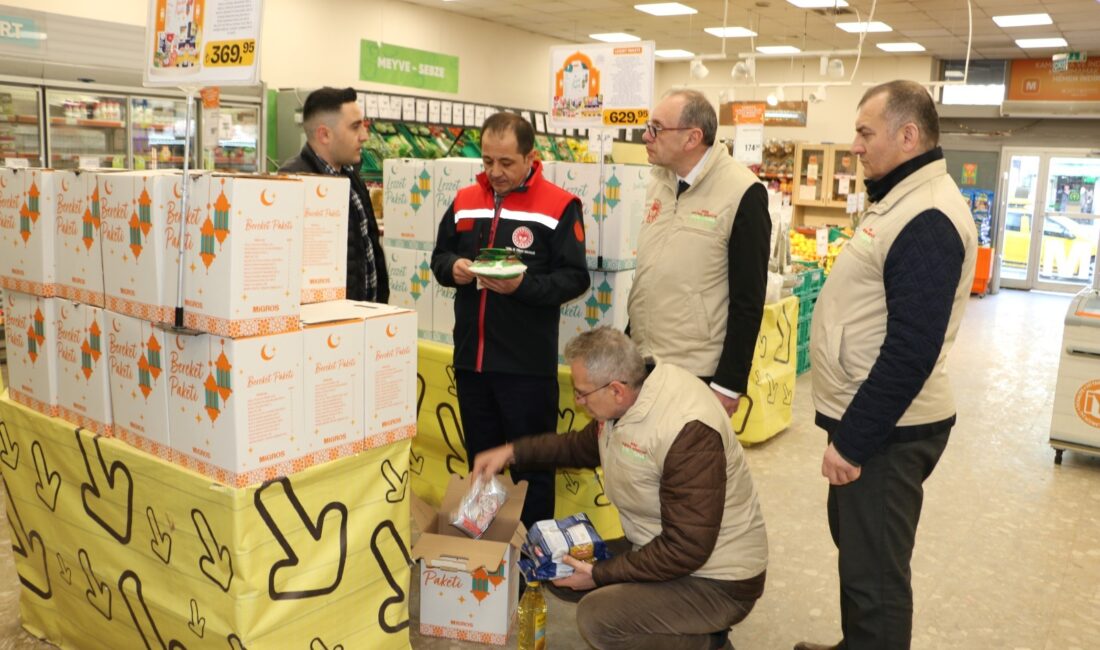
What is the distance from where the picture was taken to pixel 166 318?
7.73ft

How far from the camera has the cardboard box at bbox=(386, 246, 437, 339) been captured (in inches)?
156

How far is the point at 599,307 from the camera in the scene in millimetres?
3713

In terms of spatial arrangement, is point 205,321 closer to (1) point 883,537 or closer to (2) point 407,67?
(1) point 883,537

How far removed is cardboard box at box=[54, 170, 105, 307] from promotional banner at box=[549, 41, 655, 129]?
83.6 inches

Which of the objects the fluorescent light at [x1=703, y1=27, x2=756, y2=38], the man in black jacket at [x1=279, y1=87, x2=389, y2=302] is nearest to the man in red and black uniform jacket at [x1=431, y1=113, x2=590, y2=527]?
the man in black jacket at [x1=279, y1=87, x2=389, y2=302]

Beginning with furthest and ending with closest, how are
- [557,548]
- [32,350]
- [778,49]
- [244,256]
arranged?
[778,49], [32,350], [557,548], [244,256]

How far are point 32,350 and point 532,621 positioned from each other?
1791 millimetres

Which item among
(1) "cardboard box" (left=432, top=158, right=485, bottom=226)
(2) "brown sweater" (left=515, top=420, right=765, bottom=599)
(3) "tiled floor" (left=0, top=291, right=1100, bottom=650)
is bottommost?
(3) "tiled floor" (left=0, top=291, right=1100, bottom=650)

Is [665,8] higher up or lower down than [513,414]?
higher up

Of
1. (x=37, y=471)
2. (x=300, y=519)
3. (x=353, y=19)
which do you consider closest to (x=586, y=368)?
(x=300, y=519)

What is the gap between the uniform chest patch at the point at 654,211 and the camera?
3.15m

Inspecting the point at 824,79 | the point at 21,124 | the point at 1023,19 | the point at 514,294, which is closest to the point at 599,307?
the point at 514,294

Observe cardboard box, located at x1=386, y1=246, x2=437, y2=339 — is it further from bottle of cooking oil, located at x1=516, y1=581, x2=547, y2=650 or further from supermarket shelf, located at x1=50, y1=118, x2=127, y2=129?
supermarket shelf, located at x1=50, y1=118, x2=127, y2=129

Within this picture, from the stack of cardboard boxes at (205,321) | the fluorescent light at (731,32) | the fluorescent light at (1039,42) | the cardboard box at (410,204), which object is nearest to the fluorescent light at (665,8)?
the fluorescent light at (731,32)
